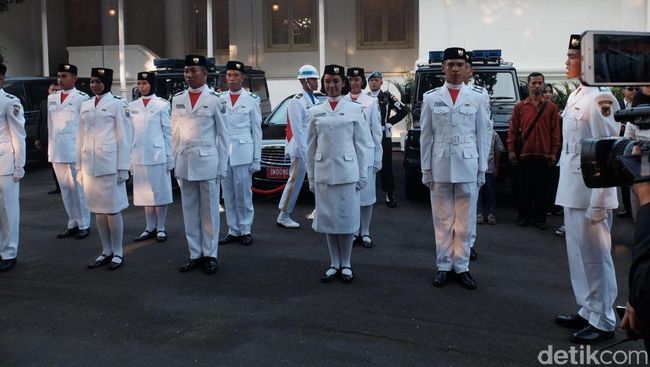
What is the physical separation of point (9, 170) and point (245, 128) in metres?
2.76

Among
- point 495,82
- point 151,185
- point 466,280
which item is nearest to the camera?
point 466,280

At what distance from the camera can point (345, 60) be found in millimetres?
21297

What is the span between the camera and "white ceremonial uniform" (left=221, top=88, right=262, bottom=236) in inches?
318

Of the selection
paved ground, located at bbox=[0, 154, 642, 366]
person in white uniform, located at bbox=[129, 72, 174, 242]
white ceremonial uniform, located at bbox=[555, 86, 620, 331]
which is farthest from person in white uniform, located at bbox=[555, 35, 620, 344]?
person in white uniform, located at bbox=[129, 72, 174, 242]

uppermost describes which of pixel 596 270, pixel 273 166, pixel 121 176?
pixel 121 176

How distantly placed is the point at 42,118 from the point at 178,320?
859cm

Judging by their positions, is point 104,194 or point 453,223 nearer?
point 453,223

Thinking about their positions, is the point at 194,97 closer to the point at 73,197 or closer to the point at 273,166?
the point at 73,197

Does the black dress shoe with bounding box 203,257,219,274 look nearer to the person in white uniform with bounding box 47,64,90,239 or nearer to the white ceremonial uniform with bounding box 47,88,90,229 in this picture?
the person in white uniform with bounding box 47,64,90,239

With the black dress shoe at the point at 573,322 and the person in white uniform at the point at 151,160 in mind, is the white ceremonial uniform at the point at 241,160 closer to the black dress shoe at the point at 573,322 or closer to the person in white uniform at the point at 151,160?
the person in white uniform at the point at 151,160

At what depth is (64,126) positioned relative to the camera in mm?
8914

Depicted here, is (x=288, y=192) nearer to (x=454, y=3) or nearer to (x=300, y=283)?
(x=300, y=283)

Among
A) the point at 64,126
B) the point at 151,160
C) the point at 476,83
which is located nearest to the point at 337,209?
the point at 151,160

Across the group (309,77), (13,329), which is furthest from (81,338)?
(309,77)
